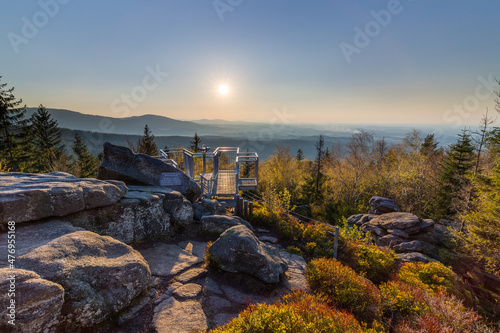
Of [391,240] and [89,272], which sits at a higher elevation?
[89,272]

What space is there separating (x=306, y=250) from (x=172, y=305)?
5836 mm

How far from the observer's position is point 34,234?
408 cm

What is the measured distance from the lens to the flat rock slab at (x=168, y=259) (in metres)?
5.22

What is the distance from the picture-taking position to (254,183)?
14594 millimetres

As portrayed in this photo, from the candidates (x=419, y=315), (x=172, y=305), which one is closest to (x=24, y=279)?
(x=172, y=305)

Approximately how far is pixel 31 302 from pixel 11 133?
108 ft

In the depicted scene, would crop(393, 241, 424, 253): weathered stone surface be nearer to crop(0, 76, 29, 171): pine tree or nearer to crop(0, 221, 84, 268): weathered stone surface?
crop(0, 221, 84, 268): weathered stone surface

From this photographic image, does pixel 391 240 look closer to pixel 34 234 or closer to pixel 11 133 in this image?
pixel 34 234

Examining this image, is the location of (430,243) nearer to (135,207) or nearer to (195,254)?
(195,254)

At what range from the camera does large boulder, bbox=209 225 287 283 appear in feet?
17.5

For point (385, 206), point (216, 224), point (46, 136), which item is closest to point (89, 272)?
point (216, 224)

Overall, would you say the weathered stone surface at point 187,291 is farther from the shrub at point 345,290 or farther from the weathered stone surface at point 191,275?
the shrub at point 345,290

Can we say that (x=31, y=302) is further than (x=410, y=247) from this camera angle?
No

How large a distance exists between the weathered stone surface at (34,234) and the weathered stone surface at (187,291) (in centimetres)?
259
